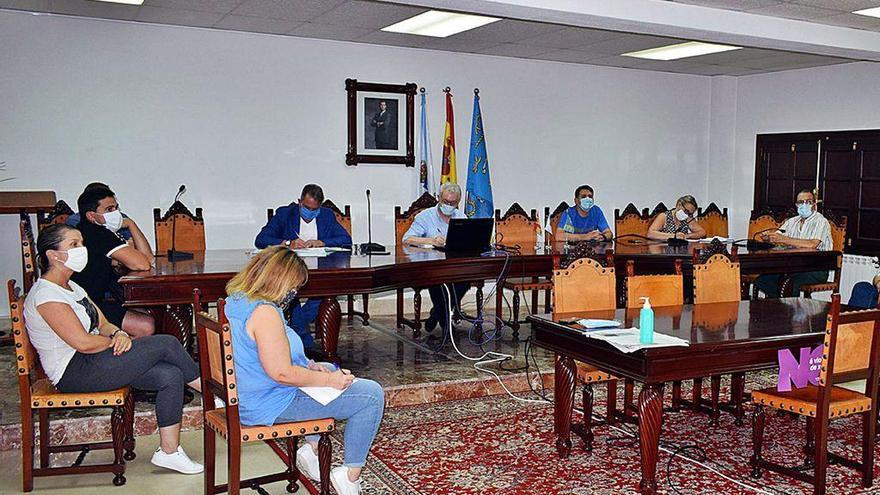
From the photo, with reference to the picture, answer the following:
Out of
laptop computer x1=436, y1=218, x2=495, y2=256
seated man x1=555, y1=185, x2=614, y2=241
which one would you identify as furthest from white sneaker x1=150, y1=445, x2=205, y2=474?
seated man x1=555, y1=185, x2=614, y2=241

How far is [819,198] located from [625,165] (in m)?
2.10

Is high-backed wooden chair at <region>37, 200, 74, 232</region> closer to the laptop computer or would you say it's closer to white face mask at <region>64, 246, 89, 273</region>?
white face mask at <region>64, 246, 89, 273</region>

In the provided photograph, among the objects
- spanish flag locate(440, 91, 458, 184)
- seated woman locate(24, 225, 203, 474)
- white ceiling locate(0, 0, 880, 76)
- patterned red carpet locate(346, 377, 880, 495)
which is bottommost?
patterned red carpet locate(346, 377, 880, 495)

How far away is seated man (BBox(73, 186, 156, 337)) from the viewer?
4.62 meters

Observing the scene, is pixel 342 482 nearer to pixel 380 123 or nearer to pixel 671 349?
pixel 671 349

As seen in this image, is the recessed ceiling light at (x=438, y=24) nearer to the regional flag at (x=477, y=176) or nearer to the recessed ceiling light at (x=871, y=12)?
the regional flag at (x=477, y=176)

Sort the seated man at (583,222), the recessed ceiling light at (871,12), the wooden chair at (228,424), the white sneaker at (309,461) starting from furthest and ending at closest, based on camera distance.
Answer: the seated man at (583,222) → the recessed ceiling light at (871,12) → the white sneaker at (309,461) → the wooden chair at (228,424)

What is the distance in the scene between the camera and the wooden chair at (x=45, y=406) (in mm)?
3701

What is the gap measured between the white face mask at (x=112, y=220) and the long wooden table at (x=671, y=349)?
258cm

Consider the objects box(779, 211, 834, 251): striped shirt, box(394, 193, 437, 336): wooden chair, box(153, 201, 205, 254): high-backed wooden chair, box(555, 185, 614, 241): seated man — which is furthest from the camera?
box(555, 185, 614, 241): seated man

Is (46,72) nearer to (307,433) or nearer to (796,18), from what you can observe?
(307,433)

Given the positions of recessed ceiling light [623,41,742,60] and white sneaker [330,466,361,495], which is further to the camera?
recessed ceiling light [623,41,742,60]

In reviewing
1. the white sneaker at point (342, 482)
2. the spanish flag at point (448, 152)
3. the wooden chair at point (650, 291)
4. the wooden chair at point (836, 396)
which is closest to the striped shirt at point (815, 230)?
the wooden chair at point (650, 291)

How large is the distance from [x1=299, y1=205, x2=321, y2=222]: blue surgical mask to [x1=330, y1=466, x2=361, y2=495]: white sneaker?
2.94 m
